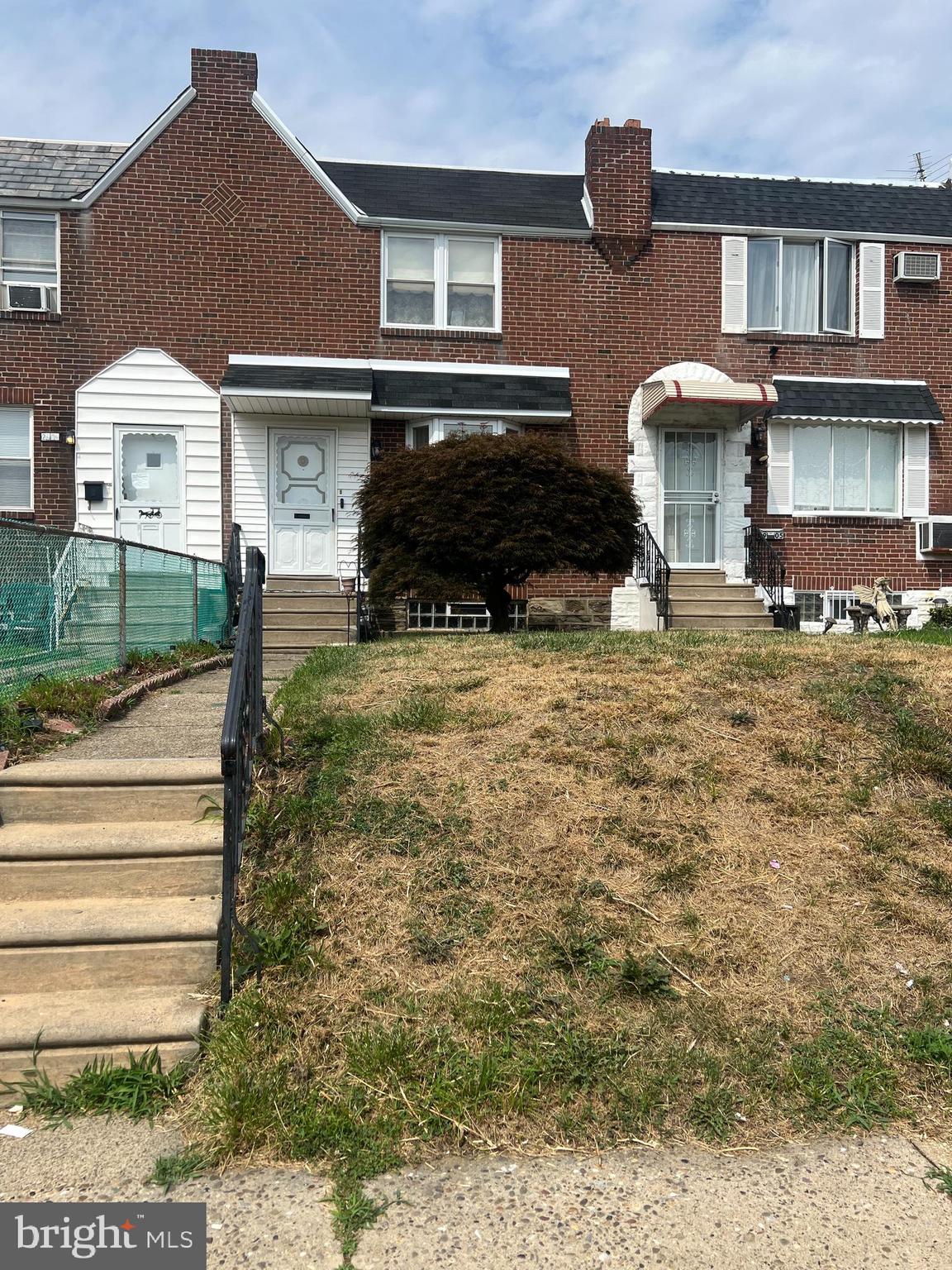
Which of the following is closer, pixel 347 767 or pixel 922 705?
pixel 347 767

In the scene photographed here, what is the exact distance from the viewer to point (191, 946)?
390 cm

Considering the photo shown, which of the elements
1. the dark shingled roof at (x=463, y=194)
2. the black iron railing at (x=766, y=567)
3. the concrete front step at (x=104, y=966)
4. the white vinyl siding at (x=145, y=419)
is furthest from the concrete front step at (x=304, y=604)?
the concrete front step at (x=104, y=966)

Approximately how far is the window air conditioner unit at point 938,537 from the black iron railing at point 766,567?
7.93ft

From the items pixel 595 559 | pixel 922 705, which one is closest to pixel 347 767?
pixel 922 705

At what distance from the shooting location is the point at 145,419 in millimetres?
14070

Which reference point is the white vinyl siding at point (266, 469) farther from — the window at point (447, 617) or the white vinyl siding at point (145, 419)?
the window at point (447, 617)

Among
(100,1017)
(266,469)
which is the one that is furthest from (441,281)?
(100,1017)

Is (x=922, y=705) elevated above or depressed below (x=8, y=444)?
below

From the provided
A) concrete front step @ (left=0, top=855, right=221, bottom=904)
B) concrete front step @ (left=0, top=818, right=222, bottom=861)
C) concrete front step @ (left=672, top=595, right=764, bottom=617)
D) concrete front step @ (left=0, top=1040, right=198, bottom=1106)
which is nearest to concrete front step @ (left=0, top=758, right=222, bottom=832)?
concrete front step @ (left=0, top=818, right=222, bottom=861)

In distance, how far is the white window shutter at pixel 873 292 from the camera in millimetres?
15461

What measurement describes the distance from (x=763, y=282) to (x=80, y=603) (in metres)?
12.6

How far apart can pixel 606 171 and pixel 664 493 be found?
520 cm

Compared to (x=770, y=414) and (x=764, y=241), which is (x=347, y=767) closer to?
(x=770, y=414)

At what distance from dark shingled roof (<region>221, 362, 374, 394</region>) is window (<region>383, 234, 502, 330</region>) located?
1.44 meters
